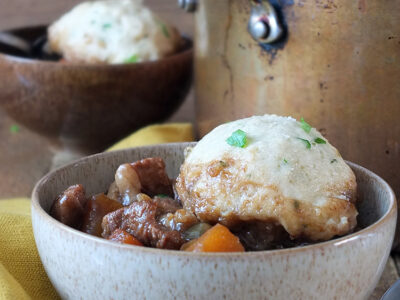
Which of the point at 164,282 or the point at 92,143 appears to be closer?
the point at 164,282

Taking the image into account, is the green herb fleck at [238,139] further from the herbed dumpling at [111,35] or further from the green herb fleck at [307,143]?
the herbed dumpling at [111,35]

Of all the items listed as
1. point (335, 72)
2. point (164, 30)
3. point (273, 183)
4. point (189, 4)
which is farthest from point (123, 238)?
point (164, 30)

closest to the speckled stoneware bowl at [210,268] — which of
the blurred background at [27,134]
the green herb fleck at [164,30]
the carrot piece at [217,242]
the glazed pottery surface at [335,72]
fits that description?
the carrot piece at [217,242]

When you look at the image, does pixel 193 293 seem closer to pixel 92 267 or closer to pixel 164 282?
pixel 164 282

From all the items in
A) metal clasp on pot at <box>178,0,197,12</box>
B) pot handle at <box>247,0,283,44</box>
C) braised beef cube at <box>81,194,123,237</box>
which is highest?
pot handle at <box>247,0,283,44</box>

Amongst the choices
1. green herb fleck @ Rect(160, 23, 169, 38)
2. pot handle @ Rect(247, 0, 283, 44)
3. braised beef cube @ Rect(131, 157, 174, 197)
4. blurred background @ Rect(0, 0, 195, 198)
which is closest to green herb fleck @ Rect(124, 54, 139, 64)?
green herb fleck @ Rect(160, 23, 169, 38)

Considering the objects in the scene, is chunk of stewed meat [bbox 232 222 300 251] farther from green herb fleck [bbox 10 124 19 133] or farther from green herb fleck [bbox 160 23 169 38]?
green herb fleck [bbox 10 124 19 133]

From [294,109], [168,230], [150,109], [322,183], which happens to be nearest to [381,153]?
[294,109]
